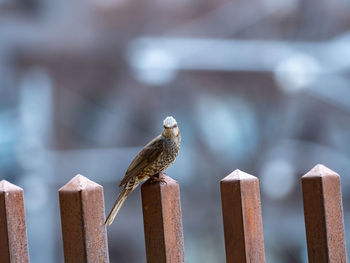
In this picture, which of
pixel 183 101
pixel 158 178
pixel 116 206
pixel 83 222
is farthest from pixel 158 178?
pixel 183 101

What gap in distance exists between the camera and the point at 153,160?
1.97 meters

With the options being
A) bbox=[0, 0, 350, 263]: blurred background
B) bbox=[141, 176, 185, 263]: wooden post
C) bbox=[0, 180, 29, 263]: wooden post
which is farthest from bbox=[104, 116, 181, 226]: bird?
bbox=[0, 0, 350, 263]: blurred background

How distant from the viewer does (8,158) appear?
230 inches

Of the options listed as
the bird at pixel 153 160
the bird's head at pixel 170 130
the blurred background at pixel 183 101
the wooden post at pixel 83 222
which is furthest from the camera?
the blurred background at pixel 183 101

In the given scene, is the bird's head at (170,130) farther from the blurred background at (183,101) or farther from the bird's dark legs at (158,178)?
the blurred background at (183,101)

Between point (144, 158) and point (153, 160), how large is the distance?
0.10ft

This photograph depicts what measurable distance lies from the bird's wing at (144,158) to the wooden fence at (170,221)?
250 mm

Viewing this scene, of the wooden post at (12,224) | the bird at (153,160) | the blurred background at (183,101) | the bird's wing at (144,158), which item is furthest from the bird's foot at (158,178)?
the blurred background at (183,101)

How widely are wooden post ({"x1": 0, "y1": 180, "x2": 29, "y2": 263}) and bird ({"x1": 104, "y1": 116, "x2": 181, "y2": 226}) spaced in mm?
252

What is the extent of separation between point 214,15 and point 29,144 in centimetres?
256

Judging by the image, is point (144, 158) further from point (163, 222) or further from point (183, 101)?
point (183, 101)

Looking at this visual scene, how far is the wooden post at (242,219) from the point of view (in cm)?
154

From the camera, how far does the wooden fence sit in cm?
151

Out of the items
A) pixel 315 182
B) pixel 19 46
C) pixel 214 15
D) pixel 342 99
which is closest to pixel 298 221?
pixel 342 99
